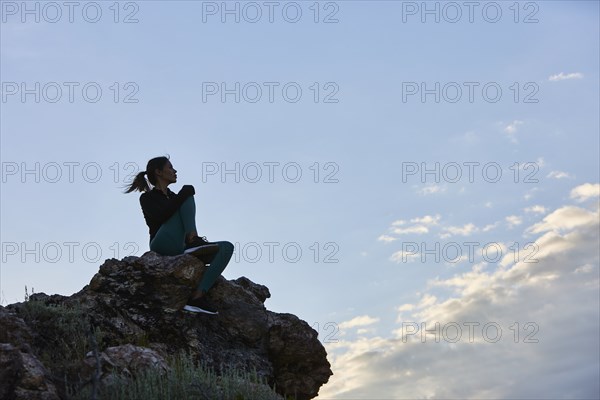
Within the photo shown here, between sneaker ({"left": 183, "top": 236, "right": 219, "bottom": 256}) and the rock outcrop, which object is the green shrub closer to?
the rock outcrop

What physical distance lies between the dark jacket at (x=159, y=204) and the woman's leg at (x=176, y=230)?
0.09 meters

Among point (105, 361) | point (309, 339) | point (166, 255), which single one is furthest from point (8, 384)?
point (309, 339)

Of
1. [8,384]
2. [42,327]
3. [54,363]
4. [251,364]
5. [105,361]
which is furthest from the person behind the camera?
[251,364]

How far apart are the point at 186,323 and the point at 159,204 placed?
2.31 metres

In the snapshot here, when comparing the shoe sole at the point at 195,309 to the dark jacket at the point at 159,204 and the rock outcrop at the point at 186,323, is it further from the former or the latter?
the dark jacket at the point at 159,204

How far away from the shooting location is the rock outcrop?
1430cm

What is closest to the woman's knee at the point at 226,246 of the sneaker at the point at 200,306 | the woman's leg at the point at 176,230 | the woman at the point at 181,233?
the woman at the point at 181,233

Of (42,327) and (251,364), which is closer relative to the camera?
(42,327)

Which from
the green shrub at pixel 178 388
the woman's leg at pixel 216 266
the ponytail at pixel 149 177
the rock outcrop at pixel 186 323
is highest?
the ponytail at pixel 149 177

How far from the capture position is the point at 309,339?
1570cm

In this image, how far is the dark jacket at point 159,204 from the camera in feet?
50.3

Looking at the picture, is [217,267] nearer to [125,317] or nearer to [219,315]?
[219,315]

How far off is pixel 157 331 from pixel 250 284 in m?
2.70

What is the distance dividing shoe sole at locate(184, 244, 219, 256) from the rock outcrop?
0.18 m
